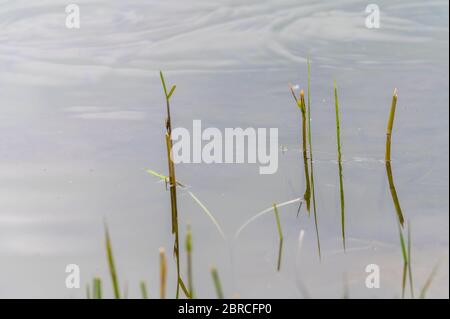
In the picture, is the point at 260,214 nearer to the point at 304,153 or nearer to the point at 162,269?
the point at 304,153

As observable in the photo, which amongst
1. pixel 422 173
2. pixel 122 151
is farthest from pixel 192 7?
pixel 422 173

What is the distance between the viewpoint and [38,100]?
130 inches

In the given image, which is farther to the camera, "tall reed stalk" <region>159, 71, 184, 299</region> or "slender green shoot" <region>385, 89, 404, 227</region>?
"slender green shoot" <region>385, 89, 404, 227</region>

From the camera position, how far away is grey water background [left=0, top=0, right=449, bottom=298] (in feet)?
7.18

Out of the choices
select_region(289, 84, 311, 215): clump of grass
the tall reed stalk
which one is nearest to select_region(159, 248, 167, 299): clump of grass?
the tall reed stalk

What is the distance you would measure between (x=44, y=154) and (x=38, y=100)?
0.51 metres

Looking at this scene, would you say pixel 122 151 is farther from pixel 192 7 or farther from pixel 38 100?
pixel 192 7

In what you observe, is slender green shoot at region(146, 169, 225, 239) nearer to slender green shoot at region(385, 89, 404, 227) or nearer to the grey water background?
the grey water background

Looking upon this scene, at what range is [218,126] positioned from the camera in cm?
303

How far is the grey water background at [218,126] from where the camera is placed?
2.19m

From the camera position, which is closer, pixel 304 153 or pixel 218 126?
pixel 304 153

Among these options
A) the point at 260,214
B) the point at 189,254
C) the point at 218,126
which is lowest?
the point at 260,214

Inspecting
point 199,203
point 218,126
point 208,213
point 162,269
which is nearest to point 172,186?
point 199,203

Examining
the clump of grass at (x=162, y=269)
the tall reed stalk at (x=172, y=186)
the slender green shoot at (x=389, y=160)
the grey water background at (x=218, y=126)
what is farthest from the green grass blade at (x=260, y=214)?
the clump of grass at (x=162, y=269)
